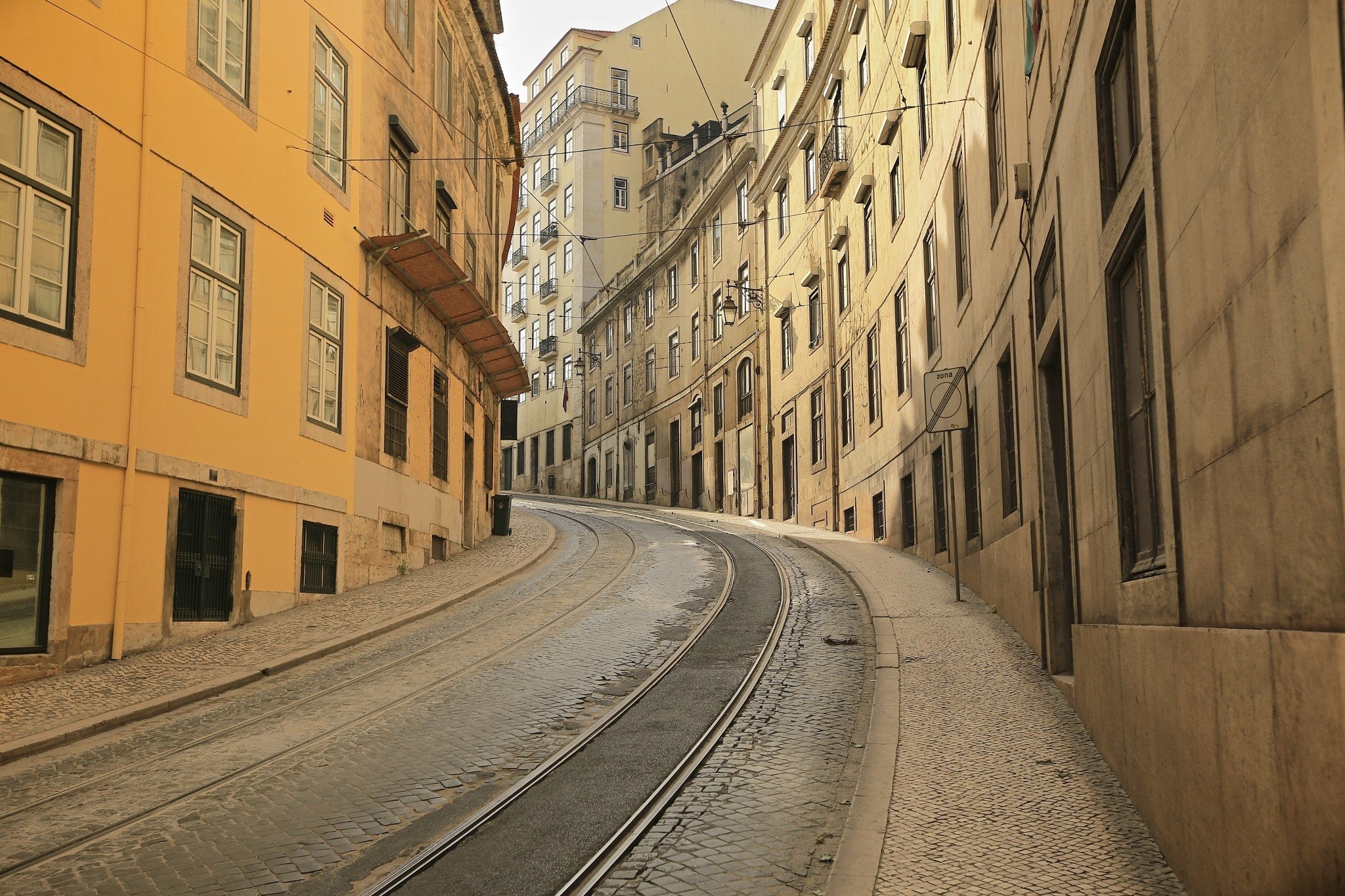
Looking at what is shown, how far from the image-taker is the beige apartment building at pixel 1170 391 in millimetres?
3729

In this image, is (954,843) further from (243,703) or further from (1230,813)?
(243,703)

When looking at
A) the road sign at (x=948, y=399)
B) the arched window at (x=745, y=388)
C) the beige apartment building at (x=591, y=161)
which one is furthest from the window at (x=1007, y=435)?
the beige apartment building at (x=591, y=161)

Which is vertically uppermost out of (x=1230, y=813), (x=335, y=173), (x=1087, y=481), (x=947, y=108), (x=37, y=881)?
(x=947, y=108)

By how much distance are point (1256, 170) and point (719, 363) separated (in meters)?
35.4

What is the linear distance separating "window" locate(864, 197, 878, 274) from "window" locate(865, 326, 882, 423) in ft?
5.22

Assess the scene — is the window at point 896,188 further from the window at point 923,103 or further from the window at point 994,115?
the window at point 994,115

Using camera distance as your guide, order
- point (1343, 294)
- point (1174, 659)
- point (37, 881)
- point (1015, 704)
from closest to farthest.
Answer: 1. point (1343, 294)
2. point (1174, 659)
3. point (37, 881)
4. point (1015, 704)

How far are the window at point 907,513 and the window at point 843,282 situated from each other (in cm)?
699

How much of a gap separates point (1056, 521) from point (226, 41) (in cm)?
1110

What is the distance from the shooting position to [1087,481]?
8422 mm

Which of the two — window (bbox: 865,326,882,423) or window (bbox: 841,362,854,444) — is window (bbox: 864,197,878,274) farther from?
window (bbox: 841,362,854,444)

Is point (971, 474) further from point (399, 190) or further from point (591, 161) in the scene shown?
point (591, 161)

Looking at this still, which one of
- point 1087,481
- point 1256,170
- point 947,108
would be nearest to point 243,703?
point 1087,481

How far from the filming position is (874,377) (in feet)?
81.5
